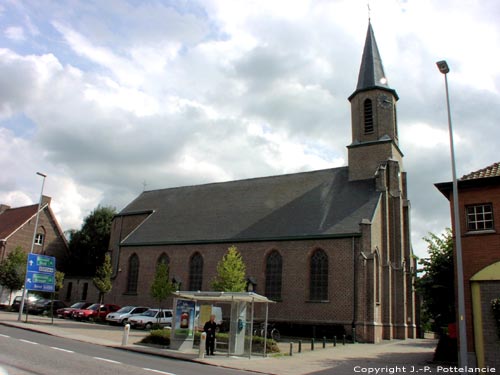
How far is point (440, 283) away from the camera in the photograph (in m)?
19.0

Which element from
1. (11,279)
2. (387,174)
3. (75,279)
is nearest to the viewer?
(387,174)

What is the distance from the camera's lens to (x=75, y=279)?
45.3 metres

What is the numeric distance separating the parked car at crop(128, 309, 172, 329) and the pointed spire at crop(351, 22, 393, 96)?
22360mm

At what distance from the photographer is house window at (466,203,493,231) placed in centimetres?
1680

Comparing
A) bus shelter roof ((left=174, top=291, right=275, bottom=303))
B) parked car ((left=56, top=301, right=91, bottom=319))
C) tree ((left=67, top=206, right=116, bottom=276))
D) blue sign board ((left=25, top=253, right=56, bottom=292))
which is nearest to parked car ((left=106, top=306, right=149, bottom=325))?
blue sign board ((left=25, top=253, right=56, bottom=292))

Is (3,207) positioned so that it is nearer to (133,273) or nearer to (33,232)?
(33,232)

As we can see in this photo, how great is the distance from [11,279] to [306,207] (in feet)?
95.8

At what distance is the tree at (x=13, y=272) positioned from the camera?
42469 mm

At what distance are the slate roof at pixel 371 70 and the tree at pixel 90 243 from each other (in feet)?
113

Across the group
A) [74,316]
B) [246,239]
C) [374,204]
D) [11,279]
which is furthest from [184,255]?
[11,279]

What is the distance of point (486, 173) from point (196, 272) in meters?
23.3

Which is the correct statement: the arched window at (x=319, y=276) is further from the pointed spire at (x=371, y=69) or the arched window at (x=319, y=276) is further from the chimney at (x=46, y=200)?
the chimney at (x=46, y=200)

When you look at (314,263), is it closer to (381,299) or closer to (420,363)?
(381,299)

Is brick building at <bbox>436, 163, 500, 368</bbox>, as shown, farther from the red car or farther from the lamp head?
the red car
